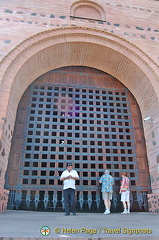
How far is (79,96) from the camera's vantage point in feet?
20.3

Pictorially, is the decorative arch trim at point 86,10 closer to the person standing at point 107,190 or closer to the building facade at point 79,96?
the building facade at point 79,96

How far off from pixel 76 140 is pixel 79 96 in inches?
59.6

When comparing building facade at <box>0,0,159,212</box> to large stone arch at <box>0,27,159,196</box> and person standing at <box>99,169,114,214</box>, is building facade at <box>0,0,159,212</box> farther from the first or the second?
person standing at <box>99,169,114,214</box>

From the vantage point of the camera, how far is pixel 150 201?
16.3 feet

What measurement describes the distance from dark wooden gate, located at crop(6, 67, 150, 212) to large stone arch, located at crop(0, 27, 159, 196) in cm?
35

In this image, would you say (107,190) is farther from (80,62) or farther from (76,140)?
(80,62)

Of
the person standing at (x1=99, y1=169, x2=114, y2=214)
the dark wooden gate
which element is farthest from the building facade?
the person standing at (x1=99, y1=169, x2=114, y2=214)

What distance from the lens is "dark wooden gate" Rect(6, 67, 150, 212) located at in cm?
502

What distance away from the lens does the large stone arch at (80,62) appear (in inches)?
193

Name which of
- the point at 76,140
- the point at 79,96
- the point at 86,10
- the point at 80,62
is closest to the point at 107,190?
the point at 76,140

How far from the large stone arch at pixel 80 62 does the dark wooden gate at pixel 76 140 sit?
0.35 metres

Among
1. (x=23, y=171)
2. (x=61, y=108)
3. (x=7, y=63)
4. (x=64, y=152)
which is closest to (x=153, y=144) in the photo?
(x=64, y=152)

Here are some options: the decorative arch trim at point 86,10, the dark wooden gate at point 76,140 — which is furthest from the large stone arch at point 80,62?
the decorative arch trim at point 86,10

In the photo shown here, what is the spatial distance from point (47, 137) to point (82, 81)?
233cm
